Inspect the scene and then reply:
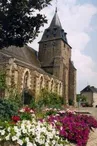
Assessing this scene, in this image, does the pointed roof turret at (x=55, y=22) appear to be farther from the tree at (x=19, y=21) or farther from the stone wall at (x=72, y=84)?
the tree at (x=19, y=21)

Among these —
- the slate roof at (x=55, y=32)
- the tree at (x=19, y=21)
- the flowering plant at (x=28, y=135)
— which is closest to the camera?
the flowering plant at (x=28, y=135)

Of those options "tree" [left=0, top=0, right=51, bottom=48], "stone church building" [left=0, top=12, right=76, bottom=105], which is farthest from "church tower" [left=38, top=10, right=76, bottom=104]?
"tree" [left=0, top=0, right=51, bottom=48]

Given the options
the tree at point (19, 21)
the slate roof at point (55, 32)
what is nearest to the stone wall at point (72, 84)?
the slate roof at point (55, 32)

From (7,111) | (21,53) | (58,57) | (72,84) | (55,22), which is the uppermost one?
(55,22)

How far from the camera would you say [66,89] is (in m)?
51.7

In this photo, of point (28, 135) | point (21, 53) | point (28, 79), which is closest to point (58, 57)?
point (21, 53)

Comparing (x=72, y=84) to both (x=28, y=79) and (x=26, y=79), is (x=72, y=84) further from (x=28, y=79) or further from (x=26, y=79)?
(x=26, y=79)

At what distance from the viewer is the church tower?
49.8 m

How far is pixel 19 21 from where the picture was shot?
43.0 ft

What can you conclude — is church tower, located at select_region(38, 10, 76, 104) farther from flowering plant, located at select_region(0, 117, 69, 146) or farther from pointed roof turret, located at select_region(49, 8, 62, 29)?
flowering plant, located at select_region(0, 117, 69, 146)

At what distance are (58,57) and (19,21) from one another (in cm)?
3699

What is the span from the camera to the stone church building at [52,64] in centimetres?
3947

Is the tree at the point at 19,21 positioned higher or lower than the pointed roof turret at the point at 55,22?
lower

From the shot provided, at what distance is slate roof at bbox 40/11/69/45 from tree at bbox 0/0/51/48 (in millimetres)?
37739
